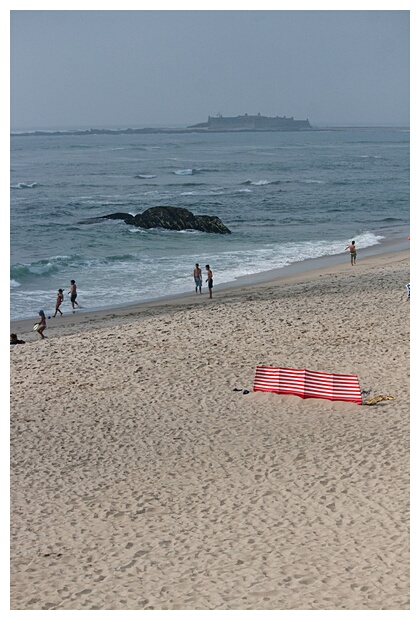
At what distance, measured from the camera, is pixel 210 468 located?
1070 cm

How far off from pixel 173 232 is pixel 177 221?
109 centimetres

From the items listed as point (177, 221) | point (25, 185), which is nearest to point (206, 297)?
point (177, 221)

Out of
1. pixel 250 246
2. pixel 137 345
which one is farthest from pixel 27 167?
pixel 137 345

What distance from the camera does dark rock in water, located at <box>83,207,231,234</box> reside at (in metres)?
37.5

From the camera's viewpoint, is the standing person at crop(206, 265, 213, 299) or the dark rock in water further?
the dark rock in water

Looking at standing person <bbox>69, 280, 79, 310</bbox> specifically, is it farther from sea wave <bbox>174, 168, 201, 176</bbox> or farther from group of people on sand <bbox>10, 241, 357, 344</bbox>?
sea wave <bbox>174, 168, 201, 176</bbox>

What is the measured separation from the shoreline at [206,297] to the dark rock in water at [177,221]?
8.32 metres

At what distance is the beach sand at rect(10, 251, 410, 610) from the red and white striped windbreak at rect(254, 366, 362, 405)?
0.19 m

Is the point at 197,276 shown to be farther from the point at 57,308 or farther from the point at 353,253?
the point at 353,253

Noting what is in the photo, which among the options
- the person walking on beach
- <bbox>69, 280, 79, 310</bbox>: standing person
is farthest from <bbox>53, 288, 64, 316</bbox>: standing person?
the person walking on beach

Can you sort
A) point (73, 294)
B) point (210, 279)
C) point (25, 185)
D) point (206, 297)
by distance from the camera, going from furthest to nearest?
point (25, 185) → point (206, 297) → point (210, 279) → point (73, 294)

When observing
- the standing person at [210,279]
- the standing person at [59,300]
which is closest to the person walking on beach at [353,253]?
the standing person at [210,279]

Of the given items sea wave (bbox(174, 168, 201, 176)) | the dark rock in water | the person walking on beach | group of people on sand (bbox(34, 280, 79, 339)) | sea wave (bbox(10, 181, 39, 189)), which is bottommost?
group of people on sand (bbox(34, 280, 79, 339))
